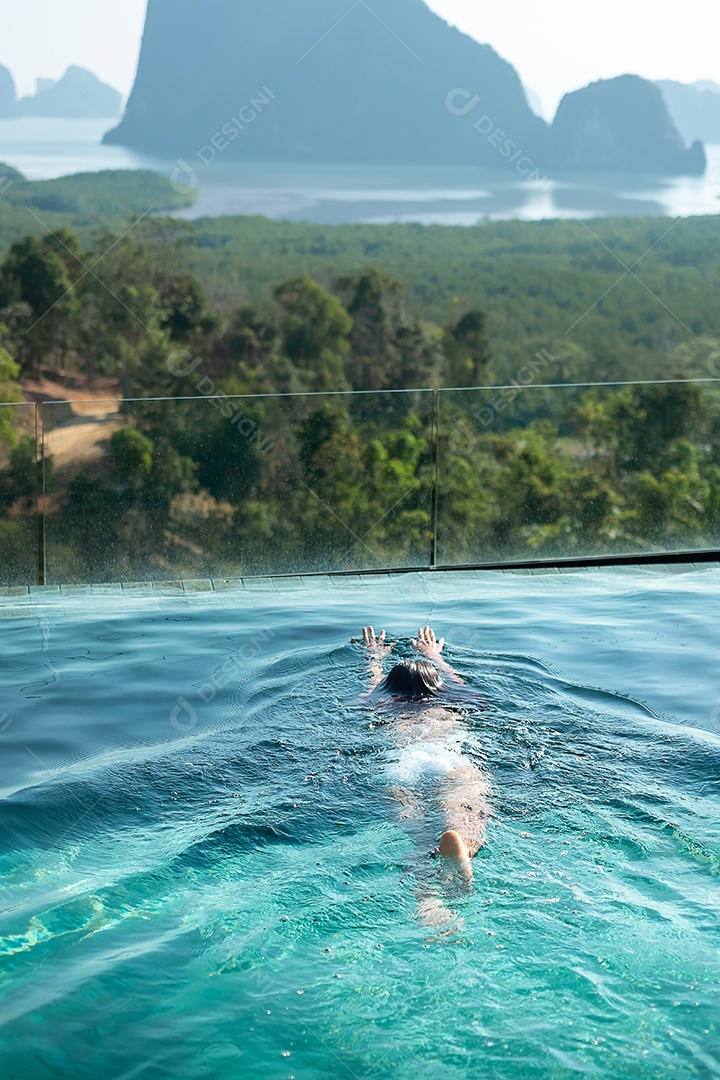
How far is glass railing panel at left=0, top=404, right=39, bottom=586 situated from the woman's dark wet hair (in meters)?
3.06

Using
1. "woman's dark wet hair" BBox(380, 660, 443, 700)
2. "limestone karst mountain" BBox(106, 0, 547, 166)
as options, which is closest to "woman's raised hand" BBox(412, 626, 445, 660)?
"woman's dark wet hair" BBox(380, 660, 443, 700)

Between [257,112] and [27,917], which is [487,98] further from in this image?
[27,917]

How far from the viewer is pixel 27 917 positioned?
3572 millimetres

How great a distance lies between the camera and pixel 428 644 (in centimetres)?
584

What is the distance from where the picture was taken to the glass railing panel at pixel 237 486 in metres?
7.24

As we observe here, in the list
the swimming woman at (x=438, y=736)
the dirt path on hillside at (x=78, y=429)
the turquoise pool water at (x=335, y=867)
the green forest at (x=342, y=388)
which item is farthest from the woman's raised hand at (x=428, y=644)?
the dirt path on hillside at (x=78, y=429)

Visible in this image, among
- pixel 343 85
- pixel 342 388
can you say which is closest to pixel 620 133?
pixel 343 85

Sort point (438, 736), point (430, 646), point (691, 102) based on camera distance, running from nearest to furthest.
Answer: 1. point (438, 736)
2. point (430, 646)
3. point (691, 102)

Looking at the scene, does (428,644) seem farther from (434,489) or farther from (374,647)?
(434,489)

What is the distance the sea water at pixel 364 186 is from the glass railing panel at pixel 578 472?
3135cm

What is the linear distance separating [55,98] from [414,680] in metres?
35.4

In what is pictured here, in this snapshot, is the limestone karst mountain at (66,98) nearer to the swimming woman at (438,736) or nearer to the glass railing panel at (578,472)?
the glass railing panel at (578,472)

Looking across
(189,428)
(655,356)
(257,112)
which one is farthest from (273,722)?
(257,112)

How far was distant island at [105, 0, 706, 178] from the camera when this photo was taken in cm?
4222
